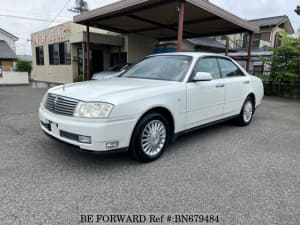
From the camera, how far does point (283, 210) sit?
2.17 metres

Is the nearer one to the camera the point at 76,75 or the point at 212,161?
the point at 212,161

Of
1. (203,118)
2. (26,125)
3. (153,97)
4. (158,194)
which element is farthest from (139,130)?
(26,125)

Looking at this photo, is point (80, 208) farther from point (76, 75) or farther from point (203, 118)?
point (76, 75)

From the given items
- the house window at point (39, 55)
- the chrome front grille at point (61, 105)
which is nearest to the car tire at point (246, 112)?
the chrome front grille at point (61, 105)

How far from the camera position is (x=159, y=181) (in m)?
2.66

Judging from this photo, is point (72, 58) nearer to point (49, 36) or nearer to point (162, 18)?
point (49, 36)

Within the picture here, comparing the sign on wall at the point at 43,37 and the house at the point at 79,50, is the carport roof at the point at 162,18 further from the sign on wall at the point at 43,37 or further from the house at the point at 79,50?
the sign on wall at the point at 43,37

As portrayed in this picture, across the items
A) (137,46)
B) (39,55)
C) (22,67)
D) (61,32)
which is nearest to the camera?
(137,46)

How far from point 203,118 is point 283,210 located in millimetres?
1892

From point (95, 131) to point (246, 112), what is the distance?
12.3ft

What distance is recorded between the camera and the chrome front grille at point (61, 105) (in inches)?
109

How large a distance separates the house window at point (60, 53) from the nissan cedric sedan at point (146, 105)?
40.5 feet

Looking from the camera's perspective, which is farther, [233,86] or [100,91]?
[233,86]

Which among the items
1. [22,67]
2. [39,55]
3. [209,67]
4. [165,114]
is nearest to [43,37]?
[39,55]
